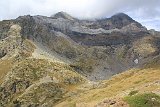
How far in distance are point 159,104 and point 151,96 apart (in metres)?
1.52

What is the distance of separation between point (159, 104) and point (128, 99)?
10.1ft

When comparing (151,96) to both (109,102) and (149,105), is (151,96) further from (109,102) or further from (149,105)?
(109,102)

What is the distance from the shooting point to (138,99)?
3891 cm

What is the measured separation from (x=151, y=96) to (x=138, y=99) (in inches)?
67.9

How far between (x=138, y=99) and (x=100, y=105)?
17.4 ft

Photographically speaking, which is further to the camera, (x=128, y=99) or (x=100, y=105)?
(x=100, y=105)

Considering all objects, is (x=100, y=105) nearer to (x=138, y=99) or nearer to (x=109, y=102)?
(x=109, y=102)

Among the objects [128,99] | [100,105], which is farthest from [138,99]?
[100,105]

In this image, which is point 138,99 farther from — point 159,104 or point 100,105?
point 100,105

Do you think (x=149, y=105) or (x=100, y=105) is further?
(x=100, y=105)

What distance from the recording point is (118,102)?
38969 mm

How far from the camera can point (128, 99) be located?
39.4m

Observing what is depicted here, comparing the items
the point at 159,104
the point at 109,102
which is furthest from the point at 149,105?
the point at 109,102

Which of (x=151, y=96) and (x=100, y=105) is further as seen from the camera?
(x=100, y=105)
